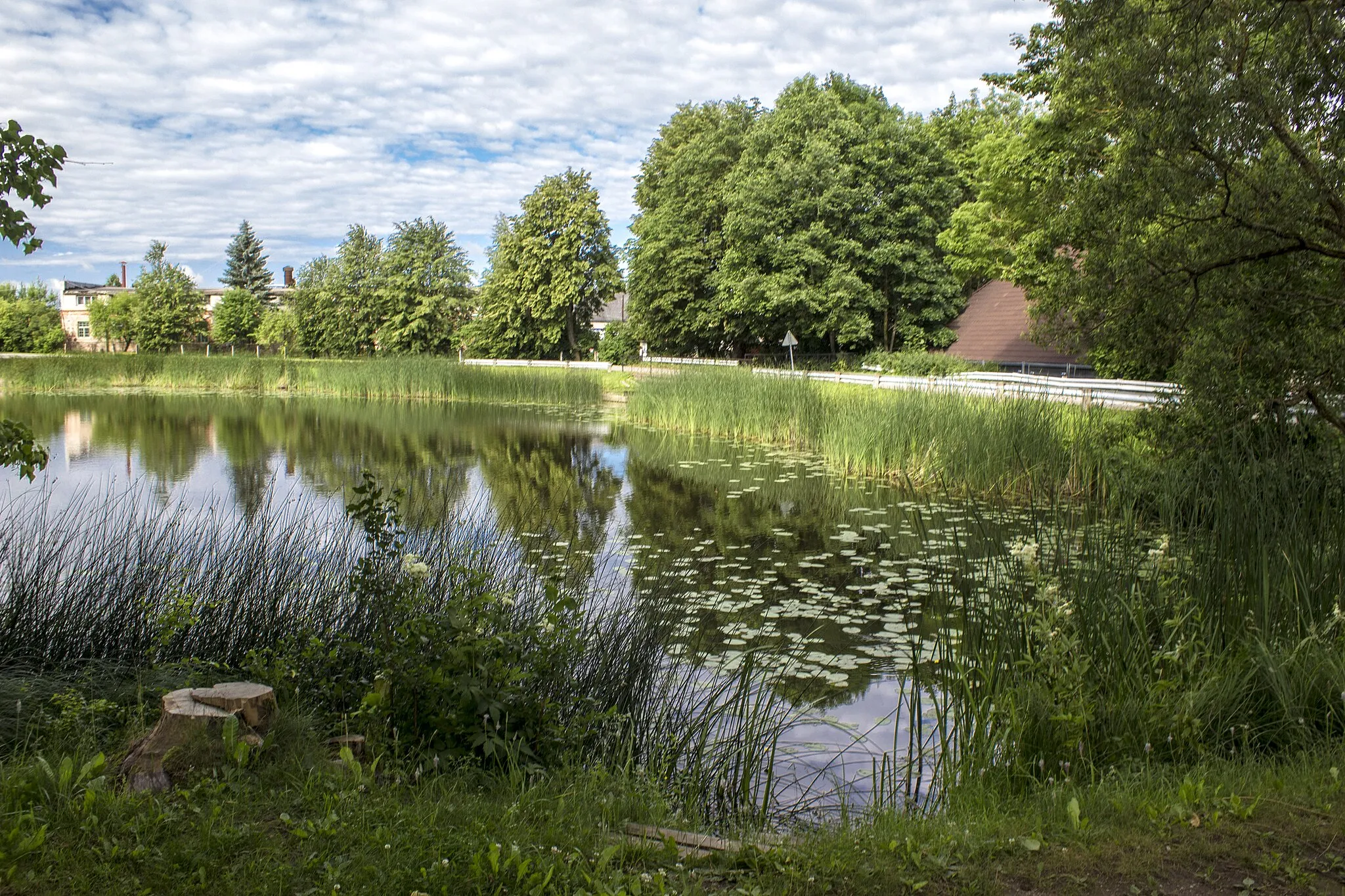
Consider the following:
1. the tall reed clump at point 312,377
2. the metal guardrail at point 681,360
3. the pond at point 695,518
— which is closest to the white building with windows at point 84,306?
the tall reed clump at point 312,377

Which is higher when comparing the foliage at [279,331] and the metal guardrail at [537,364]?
the foliage at [279,331]

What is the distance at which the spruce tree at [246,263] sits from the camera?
279 feet

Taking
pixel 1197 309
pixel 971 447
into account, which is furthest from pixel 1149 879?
pixel 971 447

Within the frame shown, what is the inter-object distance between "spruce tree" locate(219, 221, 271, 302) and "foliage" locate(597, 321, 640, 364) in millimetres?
43699

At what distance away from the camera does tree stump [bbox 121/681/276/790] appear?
3438 mm

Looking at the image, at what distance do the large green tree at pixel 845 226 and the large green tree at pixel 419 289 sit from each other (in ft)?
72.6

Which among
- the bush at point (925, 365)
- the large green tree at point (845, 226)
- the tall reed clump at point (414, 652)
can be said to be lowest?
the tall reed clump at point (414, 652)

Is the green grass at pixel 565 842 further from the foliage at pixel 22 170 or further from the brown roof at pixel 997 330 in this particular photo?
the brown roof at pixel 997 330

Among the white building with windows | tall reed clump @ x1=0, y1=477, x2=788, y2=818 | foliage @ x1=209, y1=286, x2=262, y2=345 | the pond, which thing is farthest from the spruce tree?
tall reed clump @ x1=0, y1=477, x2=788, y2=818

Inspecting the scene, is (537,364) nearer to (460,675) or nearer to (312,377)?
(312,377)

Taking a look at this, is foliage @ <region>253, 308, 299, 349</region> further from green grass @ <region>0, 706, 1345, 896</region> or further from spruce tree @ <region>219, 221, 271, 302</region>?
green grass @ <region>0, 706, 1345, 896</region>

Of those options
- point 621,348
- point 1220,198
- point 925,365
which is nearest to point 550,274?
point 621,348

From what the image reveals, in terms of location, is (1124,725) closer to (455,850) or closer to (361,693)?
(455,850)

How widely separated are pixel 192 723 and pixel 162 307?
57671 mm
